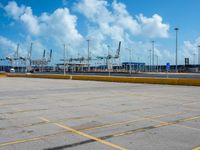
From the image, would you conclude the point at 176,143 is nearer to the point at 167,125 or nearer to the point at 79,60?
the point at 167,125

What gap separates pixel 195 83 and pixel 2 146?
77.9 ft

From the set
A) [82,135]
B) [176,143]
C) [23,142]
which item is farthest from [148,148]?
[23,142]

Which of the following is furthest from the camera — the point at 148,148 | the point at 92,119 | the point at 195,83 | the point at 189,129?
the point at 195,83

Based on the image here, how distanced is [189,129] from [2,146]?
5.05 meters

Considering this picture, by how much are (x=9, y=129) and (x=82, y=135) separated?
2.33 m

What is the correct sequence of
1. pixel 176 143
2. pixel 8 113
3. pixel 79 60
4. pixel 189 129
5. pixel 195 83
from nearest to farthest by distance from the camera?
pixel 176 143
pixel 189 129
pixel 8 113
pixel 195 83
pixel 79 60

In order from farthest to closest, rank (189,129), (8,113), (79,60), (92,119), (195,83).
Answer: (79,60) → (195,83) → (8,113) → (92,119) → (189,129)

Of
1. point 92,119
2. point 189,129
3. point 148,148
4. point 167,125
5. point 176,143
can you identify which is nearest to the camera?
point 148,148

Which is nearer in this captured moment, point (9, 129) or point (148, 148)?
point (148, 148)

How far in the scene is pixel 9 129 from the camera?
7980mm

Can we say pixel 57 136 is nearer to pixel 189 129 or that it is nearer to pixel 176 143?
pixel 176 143

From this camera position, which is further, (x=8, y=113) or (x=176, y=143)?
(x=8, y=113)

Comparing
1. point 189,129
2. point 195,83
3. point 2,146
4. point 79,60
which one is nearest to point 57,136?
point 2,146

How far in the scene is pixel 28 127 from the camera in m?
8.23
